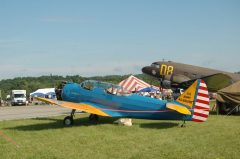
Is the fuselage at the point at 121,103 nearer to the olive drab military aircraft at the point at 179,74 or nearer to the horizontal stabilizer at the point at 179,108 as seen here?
the horizontal stabilizer at the point at 179,108

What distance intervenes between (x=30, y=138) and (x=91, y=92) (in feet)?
13.6

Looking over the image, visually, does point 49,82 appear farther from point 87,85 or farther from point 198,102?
point 198,102

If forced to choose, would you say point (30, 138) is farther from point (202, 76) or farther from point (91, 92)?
point (202, 76)

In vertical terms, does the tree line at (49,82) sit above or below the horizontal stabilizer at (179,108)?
below

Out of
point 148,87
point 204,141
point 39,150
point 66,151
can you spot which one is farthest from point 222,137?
point 148,87

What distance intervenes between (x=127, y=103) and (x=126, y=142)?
385 cm

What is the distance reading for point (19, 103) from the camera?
4322 cm

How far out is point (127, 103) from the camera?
12695 millimetres

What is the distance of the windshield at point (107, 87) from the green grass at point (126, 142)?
167 cm

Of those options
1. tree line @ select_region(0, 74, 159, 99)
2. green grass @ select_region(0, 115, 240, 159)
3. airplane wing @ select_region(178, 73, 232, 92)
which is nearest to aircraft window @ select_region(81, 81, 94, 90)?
green grass @ select_region(0, 115, 240, 159)

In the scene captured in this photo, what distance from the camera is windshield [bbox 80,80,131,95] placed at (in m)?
13.1

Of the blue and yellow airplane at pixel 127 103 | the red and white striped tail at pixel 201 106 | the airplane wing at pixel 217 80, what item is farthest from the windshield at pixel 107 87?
the airplane wing at pixel 217 80

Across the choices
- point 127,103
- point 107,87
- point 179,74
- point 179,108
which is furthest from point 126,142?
point 179,74

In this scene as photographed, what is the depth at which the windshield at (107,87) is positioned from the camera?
13133 mm
